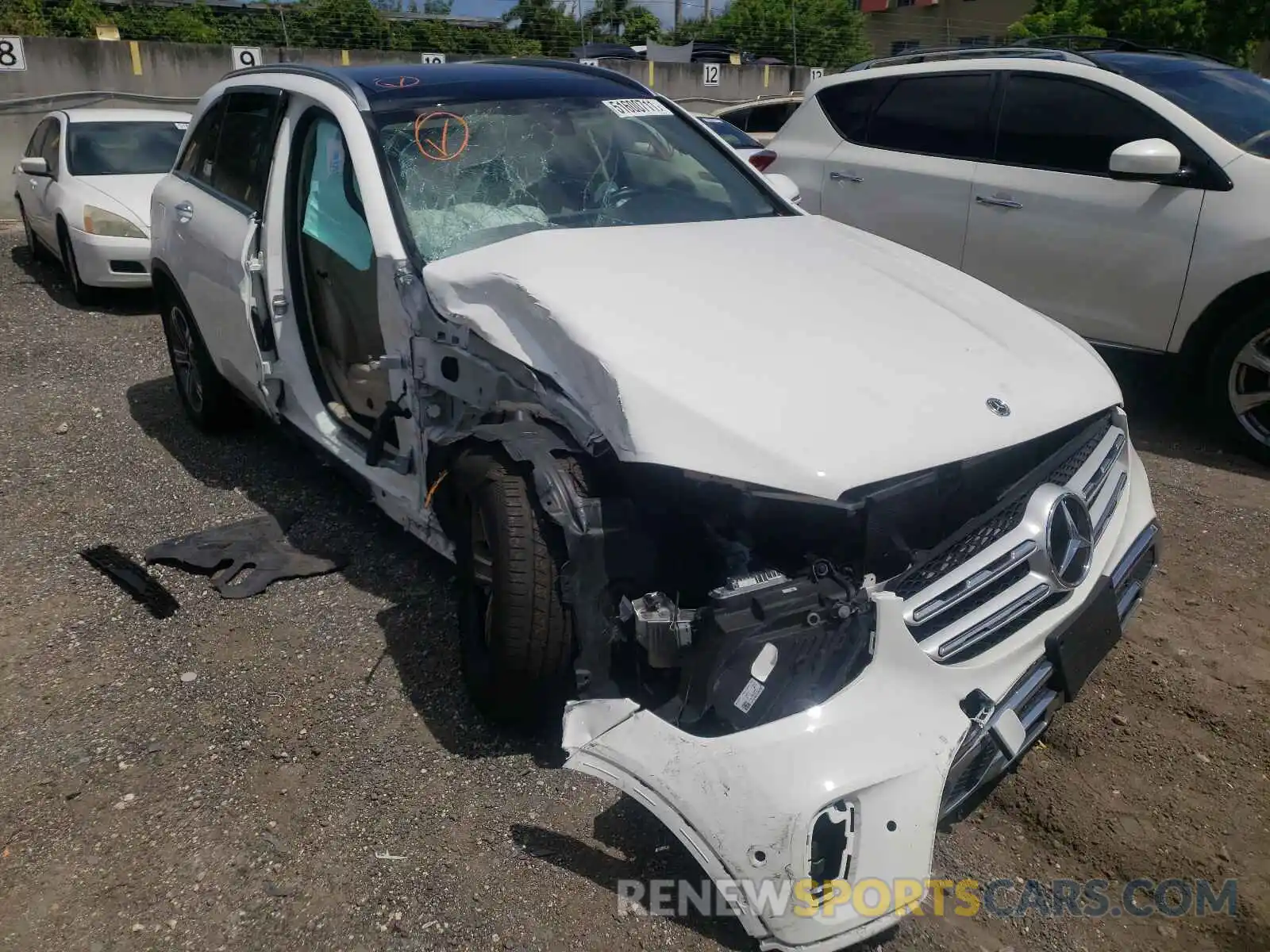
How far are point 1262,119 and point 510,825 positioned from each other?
4906mm

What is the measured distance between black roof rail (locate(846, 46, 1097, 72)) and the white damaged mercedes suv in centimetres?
259

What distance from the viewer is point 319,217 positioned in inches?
152

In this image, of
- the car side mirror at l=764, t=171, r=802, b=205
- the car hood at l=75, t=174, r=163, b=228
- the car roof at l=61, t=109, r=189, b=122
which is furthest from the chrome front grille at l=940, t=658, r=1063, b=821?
the car roof at l=61, t=109, r=189, b=122

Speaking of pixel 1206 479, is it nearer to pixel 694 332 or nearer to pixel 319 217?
pixel 694 332

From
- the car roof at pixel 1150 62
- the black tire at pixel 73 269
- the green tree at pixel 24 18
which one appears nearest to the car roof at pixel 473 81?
the car roof at pixel 1150 62

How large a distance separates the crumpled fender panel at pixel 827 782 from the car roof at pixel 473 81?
8.35ft

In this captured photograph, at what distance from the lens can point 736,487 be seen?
227cm

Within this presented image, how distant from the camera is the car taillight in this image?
6668 mm

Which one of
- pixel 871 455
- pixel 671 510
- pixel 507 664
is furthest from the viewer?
pixel 507 664

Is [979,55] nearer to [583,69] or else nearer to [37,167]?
[583,69]

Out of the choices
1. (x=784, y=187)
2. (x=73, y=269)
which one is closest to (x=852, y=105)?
(x=784, y=187)

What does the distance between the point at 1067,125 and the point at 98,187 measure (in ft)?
24.4

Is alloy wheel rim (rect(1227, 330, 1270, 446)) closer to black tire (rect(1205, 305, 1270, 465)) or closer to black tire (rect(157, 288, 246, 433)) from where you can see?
black tire (rect(1205, 305, 1270, 465))

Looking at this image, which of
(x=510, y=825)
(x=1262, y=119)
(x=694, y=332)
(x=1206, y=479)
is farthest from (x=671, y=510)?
(x=1262, y=119)
